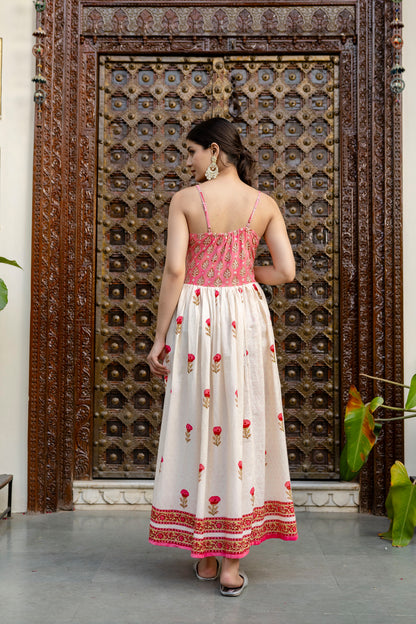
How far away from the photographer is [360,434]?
3.32 metres

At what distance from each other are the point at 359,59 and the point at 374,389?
6.48 feet

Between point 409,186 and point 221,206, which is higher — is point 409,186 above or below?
above

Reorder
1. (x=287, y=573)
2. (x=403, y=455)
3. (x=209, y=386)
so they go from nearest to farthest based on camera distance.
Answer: (x=209, y=386) < (x=287, y=573) < (x=403, y=455)

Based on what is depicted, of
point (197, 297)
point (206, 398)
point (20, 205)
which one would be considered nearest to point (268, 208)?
point (197, 297)

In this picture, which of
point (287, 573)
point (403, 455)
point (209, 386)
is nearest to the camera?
point (209, 386)

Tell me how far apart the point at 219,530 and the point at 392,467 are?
1.09 metres

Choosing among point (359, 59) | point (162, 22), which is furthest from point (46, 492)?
point (359, 59)

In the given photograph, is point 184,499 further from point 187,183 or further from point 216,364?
point 187,183

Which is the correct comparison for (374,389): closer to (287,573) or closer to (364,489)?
(364,489)

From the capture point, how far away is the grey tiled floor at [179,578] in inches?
94.4

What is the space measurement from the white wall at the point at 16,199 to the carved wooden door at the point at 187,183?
0.43 m

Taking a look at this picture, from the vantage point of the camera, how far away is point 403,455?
3836mm

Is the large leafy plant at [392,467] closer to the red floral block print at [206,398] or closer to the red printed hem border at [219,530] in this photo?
the red printed hem border at [219,530]

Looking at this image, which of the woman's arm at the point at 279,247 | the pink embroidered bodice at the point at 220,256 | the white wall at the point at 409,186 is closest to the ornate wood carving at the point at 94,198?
the white wall at the point at 409,186
